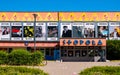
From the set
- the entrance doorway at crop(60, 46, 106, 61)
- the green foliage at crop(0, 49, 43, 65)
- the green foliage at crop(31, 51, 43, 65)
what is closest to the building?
the entrance doorway at crop(60, 46, 106, 61)

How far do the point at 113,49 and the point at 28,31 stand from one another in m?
15.2

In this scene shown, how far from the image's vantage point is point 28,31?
64125 mm

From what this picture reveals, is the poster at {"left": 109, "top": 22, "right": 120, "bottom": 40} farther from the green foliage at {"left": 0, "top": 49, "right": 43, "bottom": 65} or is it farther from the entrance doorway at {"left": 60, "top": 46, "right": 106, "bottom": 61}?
the green foliage at {"left": 0, "top": 49, "right": 43, "bottom": 65}

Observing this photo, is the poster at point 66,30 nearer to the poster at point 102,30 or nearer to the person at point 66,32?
the person at point 66,32

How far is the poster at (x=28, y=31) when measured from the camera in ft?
209

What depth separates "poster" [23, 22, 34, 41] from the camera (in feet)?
209

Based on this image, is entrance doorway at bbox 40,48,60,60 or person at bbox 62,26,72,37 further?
person at bbox 62,26,72,37

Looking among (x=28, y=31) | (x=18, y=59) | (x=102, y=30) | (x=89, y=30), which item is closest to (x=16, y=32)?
(x=28, y=31)

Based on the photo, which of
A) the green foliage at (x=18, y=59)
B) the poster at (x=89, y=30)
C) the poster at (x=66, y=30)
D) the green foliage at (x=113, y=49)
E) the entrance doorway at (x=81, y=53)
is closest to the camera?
the green foliage at (x=18, y=59)

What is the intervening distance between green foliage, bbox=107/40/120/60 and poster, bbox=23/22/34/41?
1347cm

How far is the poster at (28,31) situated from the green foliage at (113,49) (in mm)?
13466

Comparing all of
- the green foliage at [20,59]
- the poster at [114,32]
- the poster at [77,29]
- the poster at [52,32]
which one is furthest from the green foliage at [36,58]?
the poster at [114,32]

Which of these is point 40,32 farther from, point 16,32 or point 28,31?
point 16,32

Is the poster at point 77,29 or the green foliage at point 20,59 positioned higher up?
the poster at point 77,29
